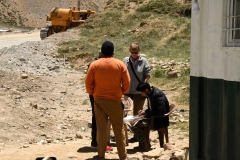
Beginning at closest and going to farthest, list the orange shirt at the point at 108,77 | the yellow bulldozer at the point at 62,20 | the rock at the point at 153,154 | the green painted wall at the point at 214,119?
the green painted wall at the point at 214,119 < the orange shirt at the point at 108,77 < the rock at the point at 153,154 < the yellow bulldozer at the point at 62,20

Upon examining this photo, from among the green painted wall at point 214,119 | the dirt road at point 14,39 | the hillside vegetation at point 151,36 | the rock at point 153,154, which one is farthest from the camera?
the dirt road at point 14,39

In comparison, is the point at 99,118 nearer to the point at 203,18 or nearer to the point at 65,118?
the point at 203,18

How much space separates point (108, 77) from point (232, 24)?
207 cm

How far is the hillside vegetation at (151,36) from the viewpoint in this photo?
16.1 meters


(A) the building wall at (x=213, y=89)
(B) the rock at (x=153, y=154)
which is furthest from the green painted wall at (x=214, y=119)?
(B) the rock at (x=153, y=154)

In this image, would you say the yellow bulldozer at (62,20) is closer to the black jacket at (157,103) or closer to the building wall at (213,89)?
the black jacket at (157,103)

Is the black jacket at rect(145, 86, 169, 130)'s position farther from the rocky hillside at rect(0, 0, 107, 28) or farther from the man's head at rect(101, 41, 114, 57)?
the rocky hillside at rect(0, 0, 107, 28)

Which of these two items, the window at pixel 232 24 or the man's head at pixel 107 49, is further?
the man's head at pixel 107 49

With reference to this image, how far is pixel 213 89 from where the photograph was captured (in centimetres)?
535

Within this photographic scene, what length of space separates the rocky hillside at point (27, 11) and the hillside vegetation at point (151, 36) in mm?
32994

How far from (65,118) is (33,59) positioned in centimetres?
1004

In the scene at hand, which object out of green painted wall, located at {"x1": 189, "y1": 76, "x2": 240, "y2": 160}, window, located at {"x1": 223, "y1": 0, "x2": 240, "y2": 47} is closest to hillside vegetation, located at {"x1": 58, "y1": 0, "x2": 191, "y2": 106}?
green painted wall, located at {"x1": 189, "y1": 76, "x2": 240, "y2": 160}

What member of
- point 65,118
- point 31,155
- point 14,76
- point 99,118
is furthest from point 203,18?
point 14,76

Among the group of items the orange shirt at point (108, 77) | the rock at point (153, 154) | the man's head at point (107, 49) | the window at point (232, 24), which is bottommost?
the rock at point (153, 154)
